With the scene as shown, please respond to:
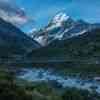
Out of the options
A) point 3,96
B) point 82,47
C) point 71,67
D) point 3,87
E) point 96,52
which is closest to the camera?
point 3,96

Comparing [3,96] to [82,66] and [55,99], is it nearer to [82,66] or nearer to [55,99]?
[55,99]

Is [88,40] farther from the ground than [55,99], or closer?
farther from the ground

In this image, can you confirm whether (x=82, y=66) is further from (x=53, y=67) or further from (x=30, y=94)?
(x=30, y=94)

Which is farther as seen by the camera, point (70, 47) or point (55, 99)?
point (70, 47)

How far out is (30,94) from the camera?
1800 cm

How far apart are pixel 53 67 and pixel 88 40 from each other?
82.1 meters

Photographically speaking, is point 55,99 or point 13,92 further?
point 55,99

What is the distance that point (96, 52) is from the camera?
467 feet

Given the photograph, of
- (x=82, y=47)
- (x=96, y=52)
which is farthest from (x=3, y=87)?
(x=82, y=47)

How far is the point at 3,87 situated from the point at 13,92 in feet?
2.00

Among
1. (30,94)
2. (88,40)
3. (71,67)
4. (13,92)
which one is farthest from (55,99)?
(88,40)

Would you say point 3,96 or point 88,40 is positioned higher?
point 88,40

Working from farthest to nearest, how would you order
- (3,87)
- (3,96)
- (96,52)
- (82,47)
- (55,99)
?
(82,47) < (96,52) < (55,99) < (3,87) < (3,96)

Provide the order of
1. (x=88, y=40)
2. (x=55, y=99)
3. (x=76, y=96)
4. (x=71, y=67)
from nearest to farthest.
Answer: (x=55, y=99) < (x=76, y=96) < (x=71, y=67) < (x=88, y=40)
